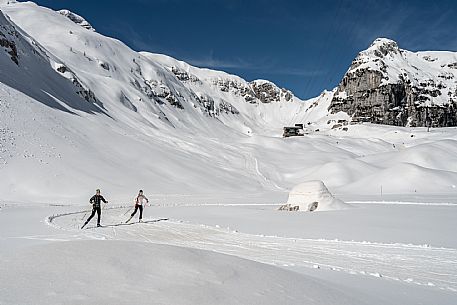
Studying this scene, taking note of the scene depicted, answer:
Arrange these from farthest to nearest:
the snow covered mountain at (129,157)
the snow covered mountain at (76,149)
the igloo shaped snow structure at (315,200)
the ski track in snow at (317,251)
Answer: the snow covered mountain at (129,157) < the snow covered mountain at (76,149) < the igloo shaped snow structure at (315,200) < the ski track in snow at (317,251)

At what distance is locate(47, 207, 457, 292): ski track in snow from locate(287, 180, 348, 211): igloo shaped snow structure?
923cm

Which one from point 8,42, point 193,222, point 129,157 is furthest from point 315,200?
point 8,42

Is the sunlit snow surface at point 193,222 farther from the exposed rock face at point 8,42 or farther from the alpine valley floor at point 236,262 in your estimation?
the exposed rock face at point 8,42

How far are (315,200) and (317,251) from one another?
12875 mm

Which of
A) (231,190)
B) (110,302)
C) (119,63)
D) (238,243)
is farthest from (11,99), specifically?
(119,63)

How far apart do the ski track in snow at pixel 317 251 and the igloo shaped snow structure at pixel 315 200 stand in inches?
363

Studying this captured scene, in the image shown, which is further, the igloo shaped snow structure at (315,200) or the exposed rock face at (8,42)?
the exposed rock face at (8,42)

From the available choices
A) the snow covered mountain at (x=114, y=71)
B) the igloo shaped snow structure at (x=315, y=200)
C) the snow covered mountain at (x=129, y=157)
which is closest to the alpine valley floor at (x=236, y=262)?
the igloo shaped snow structure at (x=315, y=200)

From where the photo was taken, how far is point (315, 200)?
24875mm

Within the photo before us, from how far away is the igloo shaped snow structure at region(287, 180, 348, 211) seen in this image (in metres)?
24.6

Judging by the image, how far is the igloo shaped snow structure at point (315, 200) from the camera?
24594mm

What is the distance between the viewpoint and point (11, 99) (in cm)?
4806

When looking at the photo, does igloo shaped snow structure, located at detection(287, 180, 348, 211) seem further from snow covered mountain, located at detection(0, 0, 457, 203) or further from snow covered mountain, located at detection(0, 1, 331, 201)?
snow covered mountain, located at detection(0, 1, 331, 201)

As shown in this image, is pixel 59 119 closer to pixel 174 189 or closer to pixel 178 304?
pixel 174 189
